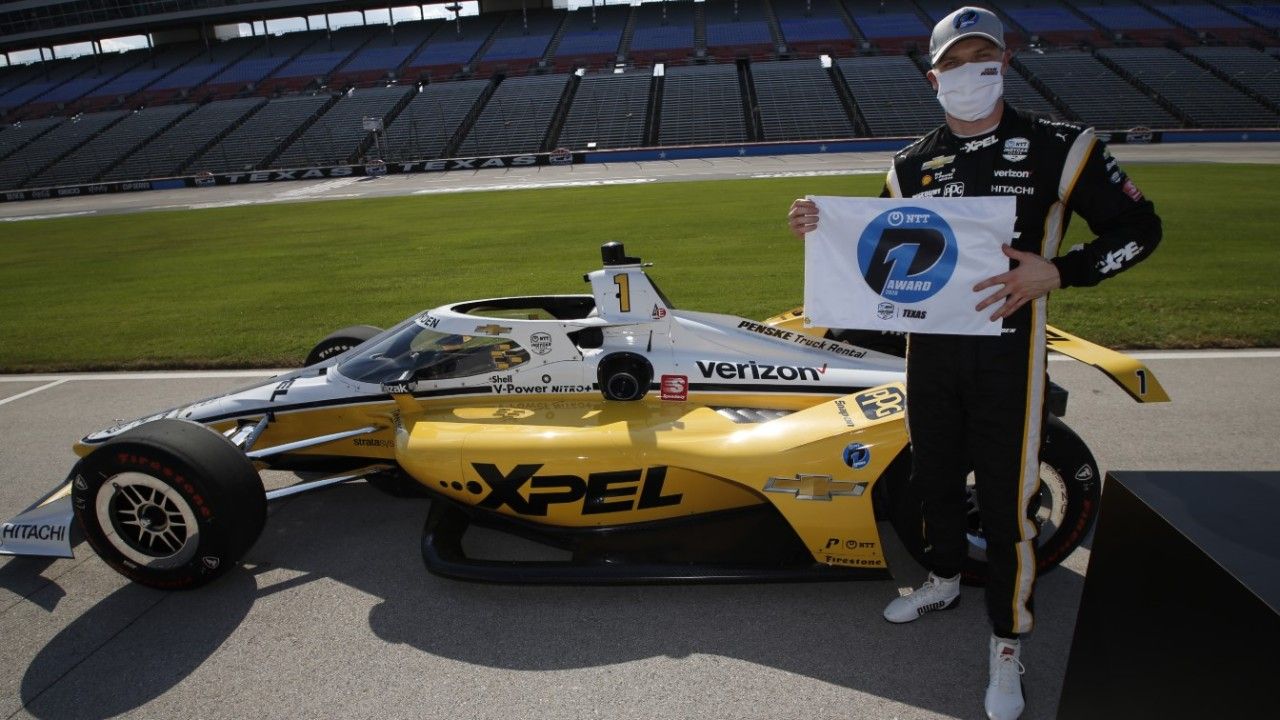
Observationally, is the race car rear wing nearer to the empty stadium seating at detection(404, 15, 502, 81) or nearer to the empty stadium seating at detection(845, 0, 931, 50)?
the empty stadium seating at detection(845, 0, 931, 50)

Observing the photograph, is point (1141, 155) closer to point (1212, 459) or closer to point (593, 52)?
point (1212, 459)

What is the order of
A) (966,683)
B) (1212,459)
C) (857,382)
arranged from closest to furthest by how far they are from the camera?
(966,683) < (857,382) < (1212,459)

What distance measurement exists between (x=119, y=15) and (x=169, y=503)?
236ft

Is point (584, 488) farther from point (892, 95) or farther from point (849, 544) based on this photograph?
point (892, 95)

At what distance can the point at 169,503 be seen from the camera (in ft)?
12.1

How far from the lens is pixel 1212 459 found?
4.64 metres

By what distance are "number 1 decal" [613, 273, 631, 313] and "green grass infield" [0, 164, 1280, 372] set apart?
4.36m

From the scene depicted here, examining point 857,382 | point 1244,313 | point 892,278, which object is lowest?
point 1244,313

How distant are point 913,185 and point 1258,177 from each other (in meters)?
23.7

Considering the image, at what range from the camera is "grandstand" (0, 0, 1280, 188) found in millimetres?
41094

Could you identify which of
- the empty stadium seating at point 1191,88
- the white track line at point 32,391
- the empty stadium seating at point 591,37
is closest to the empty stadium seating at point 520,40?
the empty stadium seating at point 591,37

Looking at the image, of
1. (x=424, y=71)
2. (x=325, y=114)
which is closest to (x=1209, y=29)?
(x=424, y=71)

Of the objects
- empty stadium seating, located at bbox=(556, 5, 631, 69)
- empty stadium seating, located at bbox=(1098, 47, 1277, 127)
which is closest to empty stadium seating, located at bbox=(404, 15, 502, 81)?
empty stadium seating, located at bbox=(556, 5, 631, 69)

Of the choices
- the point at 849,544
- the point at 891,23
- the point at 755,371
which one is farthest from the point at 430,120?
the point at 849,544
